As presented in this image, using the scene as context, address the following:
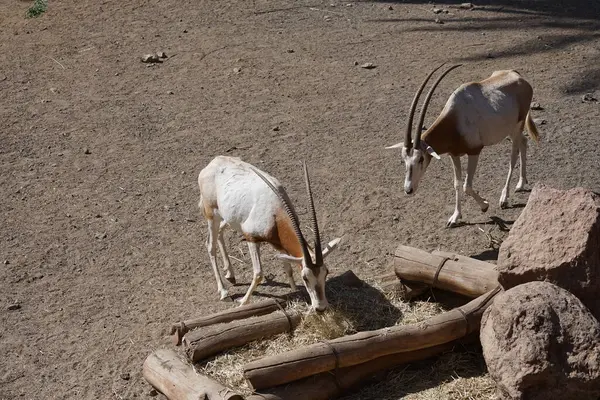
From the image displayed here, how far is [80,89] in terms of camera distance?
12.7 m

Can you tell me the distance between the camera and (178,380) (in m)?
6.12

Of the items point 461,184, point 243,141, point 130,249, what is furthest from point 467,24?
point 130,249

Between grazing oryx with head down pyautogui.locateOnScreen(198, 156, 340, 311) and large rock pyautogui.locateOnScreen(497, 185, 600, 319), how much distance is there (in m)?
1.40

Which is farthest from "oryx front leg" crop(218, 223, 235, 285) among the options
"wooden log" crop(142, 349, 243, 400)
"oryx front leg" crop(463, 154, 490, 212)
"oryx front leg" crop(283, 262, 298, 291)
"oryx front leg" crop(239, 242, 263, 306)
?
"oryx front leg" crop(463, 154, 490, 212)

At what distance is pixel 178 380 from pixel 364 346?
1.29m

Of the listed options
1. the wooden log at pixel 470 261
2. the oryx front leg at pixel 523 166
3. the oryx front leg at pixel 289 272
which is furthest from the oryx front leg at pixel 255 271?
the oryx front leg at pixel 523 166

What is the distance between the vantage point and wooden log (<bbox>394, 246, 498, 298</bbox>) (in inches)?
271

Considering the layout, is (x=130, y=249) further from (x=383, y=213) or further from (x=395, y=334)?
(x=395, y=334)

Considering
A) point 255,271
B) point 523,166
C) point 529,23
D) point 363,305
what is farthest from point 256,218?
point 529,23

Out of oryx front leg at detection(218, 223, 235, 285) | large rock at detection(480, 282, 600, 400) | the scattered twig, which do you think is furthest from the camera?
the scattered twig

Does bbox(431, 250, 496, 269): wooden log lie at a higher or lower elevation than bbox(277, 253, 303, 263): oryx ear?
lower

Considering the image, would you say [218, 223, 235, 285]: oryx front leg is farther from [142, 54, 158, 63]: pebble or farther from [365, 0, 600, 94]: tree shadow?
[365, 0, 600, 94]: tree shadow

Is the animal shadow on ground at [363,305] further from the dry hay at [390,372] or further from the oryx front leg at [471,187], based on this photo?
the oryx front leg at [471,187]

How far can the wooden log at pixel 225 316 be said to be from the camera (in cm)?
667
